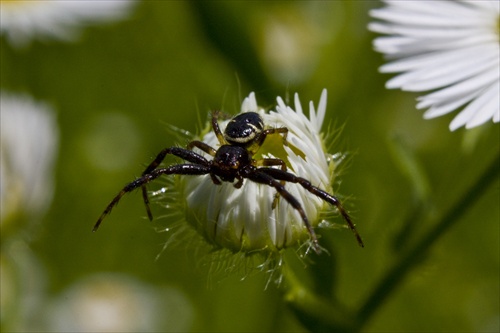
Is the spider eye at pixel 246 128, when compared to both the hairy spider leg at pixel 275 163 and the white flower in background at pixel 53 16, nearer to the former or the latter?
the hairy spider leg at pixel 275 163

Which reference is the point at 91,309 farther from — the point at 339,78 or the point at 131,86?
the point at 339,78

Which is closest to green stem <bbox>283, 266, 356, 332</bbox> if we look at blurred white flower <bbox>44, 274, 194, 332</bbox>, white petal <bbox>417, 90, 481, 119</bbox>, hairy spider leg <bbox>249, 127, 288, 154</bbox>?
hairy spider leg <bbox>249, 127, 288, 154</bbox>

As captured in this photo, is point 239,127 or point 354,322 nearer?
point 239,127

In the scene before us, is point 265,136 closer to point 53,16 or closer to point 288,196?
point 288,196

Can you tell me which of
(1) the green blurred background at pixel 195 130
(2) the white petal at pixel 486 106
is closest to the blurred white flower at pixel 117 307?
(1) the green blurred background at pixel 195 130

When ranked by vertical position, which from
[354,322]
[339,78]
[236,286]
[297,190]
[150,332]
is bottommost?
[150,332]

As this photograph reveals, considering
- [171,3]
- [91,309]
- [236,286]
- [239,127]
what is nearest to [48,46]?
[171,3]
